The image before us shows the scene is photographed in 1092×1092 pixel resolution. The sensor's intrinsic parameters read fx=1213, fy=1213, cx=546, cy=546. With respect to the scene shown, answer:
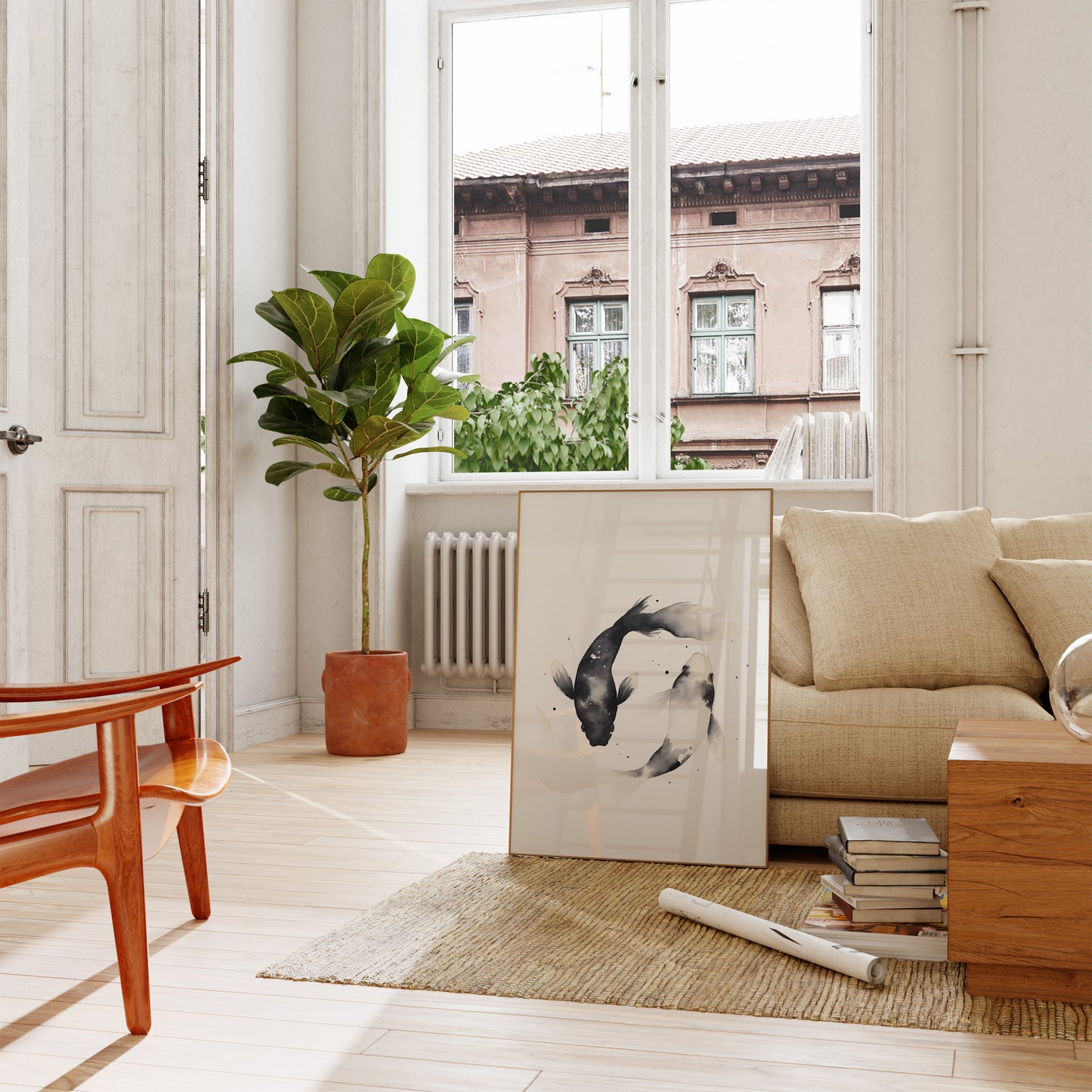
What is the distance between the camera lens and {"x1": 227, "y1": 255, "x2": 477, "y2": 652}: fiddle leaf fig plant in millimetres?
4168

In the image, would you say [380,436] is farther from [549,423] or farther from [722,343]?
[722,343]

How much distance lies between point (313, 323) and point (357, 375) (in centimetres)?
23

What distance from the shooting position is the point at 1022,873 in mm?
1853

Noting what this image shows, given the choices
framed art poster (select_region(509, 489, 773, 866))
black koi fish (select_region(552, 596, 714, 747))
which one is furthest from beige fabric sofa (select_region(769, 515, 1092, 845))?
black koi fish (select_region(552, 596, 714, 747))

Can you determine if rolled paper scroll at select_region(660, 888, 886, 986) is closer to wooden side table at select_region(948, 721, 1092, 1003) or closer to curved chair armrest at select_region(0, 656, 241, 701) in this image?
wooden side table at select_region(948, 721, 1092, 1003)

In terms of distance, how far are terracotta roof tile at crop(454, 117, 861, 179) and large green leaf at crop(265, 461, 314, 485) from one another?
5.44 feet

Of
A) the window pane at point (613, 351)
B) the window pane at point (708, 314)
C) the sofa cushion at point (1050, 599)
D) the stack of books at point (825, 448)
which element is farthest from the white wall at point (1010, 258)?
the sofa cushion at point (1050, 599)

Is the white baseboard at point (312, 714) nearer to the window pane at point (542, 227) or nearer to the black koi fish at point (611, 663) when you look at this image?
the window pane at point (542, 227)

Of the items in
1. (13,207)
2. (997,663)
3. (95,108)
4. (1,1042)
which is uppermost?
(95,108)

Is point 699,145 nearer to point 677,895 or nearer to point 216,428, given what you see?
point 216,428

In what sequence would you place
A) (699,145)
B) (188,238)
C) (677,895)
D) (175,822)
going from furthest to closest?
1. (699,145)
2. (188,238)
3. (677,895)
4. (175,822)

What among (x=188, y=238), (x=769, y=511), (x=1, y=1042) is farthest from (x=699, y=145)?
(x=1, y=1042)

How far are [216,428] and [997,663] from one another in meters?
2.77

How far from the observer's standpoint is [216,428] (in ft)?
14.2
